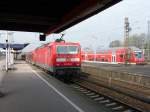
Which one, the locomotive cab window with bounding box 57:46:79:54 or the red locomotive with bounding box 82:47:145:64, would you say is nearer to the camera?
the locomotive cab window with bounding box 57:46:79:54

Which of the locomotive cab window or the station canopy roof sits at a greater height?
the station canopy roof

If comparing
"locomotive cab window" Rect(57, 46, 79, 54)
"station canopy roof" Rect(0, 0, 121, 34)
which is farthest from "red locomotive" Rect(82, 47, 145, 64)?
"station canopy roof" Rect(0, 0, 121, 34)

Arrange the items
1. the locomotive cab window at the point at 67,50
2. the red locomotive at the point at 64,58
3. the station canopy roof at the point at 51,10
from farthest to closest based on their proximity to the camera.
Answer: the locomotive cab window at the point at 67,50 → the red locomotive at the point at 64,58 → the station canopy roof at the point at 51,10

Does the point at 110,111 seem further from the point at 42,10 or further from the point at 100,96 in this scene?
the point at 42,10

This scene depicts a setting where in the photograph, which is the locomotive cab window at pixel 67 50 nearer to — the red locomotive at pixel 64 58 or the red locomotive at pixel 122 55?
the red locomotive at pixel 64 58

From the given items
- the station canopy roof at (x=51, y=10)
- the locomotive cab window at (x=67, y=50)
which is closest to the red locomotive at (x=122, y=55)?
the locomotive cab window at (x=67, y=50)

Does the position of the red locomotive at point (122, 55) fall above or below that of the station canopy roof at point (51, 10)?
below

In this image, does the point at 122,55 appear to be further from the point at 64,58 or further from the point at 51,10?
the point at 51,10

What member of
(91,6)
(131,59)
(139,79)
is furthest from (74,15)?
(131,59)

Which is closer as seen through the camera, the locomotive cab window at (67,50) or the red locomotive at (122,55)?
the locomotive cab window at (67,50)

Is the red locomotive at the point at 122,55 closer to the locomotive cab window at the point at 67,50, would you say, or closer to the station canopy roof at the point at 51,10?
the locomotive cab window at the point at 67,50

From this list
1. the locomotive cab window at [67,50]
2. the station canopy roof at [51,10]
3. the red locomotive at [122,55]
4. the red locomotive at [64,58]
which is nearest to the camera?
the station canopy roof at [51,10]

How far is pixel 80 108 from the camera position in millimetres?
12297

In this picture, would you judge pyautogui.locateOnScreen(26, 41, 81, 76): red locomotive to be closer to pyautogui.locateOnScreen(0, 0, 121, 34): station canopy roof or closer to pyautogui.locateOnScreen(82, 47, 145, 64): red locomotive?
pyautogui.locateOnScreen(0, 0, 121, 34): station canopy roof
